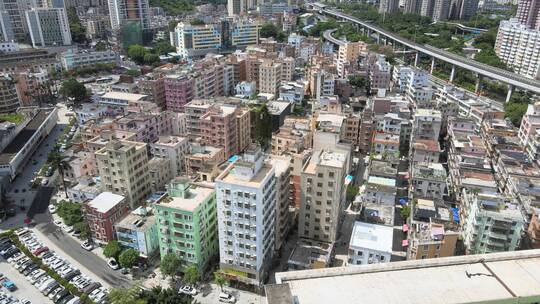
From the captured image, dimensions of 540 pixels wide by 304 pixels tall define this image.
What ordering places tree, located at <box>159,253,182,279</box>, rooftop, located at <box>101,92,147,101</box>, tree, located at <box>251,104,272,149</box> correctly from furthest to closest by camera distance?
rooftop, located at <box>101,92,147,101</box> < tree, located at <box>251,104,272,149</box> < tree, located at <box>159,253,182,279</box>

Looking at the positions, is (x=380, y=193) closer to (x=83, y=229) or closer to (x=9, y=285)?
(x=83, y=229)

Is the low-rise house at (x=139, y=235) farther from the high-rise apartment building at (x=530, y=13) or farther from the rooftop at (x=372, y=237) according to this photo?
the high-rise apartment building at (x=530, y=13)

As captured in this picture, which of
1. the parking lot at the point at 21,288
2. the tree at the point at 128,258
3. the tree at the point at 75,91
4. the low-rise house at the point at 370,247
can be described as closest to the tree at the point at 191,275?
the tree at the point at 128,258

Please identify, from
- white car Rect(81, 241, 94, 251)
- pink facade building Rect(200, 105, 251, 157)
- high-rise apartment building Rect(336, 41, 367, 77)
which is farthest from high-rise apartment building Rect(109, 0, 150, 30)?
white car Rect(81, 241, 94, 251)

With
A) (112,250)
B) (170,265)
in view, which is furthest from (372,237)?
(112,250)

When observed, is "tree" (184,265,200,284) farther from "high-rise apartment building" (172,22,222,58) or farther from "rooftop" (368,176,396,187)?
"high-rise apartment building" (172,22,222,58)

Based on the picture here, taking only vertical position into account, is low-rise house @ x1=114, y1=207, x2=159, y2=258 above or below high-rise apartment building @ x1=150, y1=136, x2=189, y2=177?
below
